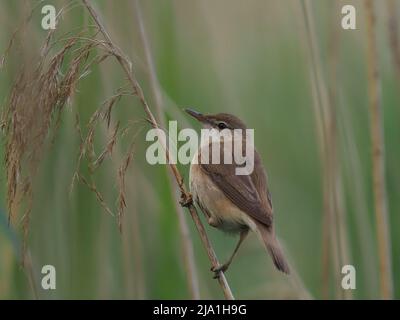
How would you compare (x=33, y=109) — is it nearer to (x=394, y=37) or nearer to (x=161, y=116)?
(x=161, y=116)

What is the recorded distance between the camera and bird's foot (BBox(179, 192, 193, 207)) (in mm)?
3119

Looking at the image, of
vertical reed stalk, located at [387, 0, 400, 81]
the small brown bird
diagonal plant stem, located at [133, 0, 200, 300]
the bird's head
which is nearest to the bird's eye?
the bird's head

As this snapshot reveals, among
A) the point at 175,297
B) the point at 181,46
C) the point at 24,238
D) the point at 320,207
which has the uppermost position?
the point at 181,46

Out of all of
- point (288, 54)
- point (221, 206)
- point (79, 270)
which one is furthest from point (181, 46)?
point (79, 270)

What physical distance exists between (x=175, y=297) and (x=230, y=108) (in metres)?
1.11

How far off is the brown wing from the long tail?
0.04 metres

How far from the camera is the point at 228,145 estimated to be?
3396 mm

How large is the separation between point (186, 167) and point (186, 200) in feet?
2.34

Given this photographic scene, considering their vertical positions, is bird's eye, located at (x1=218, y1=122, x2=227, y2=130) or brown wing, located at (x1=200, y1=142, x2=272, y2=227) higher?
bird's eye, located at (x1=218, y1=122, x2=227, y2=130)

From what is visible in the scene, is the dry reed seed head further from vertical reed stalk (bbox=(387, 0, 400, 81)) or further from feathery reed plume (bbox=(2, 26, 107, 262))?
vertical reed stalk (bbox=(387, 0, 400, 81))

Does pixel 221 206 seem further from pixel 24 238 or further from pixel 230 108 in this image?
pixel 24 238

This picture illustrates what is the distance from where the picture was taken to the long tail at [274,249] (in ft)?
8.93

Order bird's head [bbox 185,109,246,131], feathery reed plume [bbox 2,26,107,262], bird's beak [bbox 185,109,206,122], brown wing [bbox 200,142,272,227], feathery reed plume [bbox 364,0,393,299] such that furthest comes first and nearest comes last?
bird's head [bbox 185,109,246,131] < bird's beak [bbox 185,109,206,122] < brown wing [bbox 200,142,272,227] < feathery reed plume [bbox 364,0,393,299] < feathery reed plume [bbox 2,26,107,262]

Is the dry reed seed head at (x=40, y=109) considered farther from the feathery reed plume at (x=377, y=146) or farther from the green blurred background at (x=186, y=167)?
the feathery reed plume at (x=377, y=146)
